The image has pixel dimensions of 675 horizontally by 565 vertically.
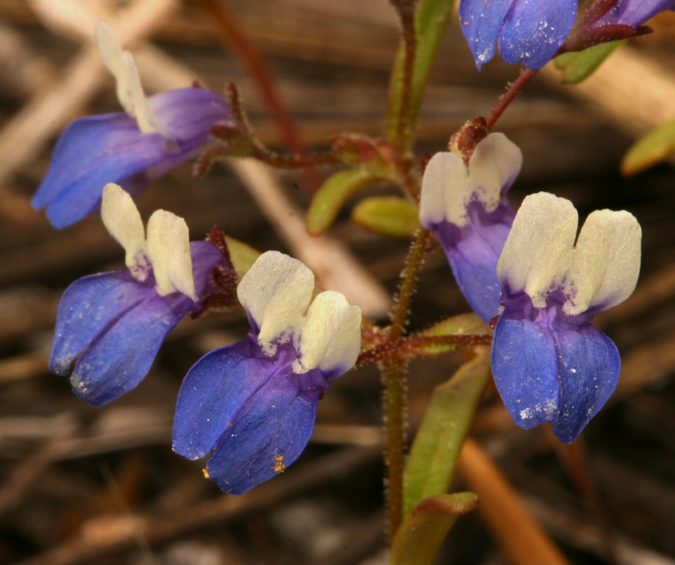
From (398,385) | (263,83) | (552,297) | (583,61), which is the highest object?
(583,61)

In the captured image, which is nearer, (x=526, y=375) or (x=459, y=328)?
(x=526, y=375)

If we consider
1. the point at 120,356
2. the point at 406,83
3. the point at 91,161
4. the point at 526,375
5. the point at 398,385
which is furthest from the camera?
the point at 406,83

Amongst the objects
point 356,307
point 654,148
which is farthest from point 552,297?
point 654,148

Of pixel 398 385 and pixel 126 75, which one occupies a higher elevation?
pixel 126 75

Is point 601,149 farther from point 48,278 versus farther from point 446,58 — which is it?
point 48,278

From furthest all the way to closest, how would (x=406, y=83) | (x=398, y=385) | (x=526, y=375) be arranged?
(x=406, y=83) → (x=398, y=385) → (x=526, y=375)

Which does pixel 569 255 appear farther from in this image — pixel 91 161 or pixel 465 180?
pixel 91 161

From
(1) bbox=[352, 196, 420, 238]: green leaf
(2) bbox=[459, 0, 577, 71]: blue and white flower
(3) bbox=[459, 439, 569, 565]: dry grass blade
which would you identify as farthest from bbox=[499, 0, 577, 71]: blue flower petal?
(3) bbox=[459, 439, 569, 565]: dry grass blade

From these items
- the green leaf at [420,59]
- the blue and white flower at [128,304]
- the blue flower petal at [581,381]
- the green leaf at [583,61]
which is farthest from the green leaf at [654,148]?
the blue and white flower at [128,304]
